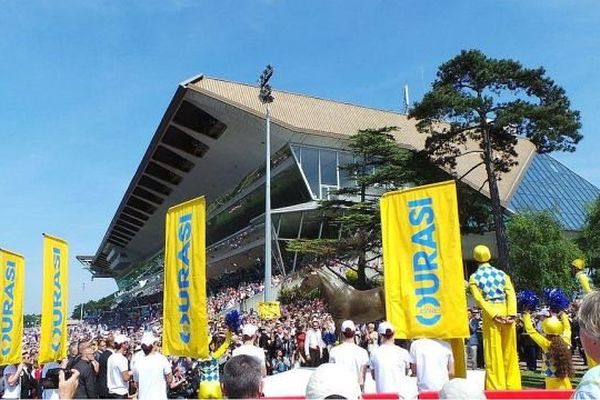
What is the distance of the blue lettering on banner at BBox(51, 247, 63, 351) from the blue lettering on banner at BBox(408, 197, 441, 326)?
676 centimetres

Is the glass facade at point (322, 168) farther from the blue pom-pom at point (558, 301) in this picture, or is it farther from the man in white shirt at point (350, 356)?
the man in white shirt at point (350, 356)

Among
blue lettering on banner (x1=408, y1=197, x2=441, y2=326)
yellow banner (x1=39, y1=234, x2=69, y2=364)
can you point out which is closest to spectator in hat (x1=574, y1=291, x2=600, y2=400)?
blue lettering on banner (x1=408, y1=197, x2=441, y2=326)

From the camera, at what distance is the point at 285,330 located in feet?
64.9

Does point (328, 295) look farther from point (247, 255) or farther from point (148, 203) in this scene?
point (148, 203)

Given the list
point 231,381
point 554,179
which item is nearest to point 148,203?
point 554,179

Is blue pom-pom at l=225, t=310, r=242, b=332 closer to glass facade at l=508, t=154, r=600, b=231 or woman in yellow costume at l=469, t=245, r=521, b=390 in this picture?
woman in yellow costume at l=469, t=245, r=521, b=390

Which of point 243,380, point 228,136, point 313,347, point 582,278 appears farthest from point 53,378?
point 228,136

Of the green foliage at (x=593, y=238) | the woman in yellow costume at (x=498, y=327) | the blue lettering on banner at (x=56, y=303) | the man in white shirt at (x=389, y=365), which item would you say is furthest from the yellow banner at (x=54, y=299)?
the green foliage at (x=593, y=238)

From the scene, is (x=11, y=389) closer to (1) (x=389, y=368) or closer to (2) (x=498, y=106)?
(1) (x=389, y=368)

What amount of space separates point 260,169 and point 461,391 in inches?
1682

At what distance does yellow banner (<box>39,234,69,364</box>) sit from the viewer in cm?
992

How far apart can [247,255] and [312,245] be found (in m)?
20.5

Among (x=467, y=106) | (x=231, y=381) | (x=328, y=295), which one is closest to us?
(x=231, y=381)

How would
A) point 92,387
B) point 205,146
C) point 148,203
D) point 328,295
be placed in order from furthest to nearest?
point 148,203 < point 205,146 < point 328,295 < point 92,387
